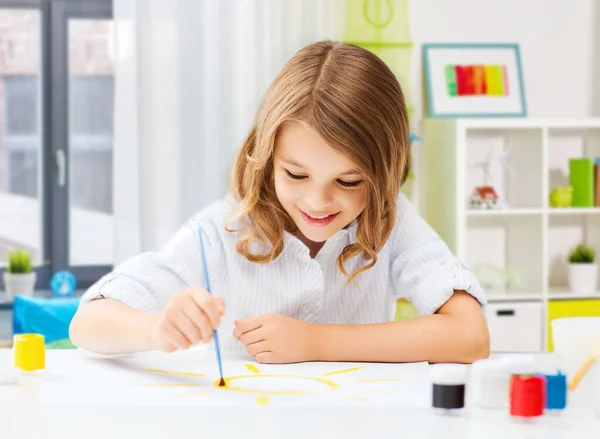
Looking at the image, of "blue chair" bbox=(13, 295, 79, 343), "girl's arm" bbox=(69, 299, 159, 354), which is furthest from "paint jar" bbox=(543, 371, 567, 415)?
"blue chair" bbox=(13, 295, 79, 343)

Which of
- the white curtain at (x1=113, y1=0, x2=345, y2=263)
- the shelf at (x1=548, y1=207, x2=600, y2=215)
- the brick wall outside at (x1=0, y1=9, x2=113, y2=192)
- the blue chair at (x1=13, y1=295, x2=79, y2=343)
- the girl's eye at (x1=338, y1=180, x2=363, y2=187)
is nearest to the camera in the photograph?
the girl's eye at (x1=338, y1=180, x2=363, y2=187)

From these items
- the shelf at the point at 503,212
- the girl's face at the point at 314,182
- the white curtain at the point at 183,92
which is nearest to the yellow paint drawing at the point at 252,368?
the girl's face at the point at 314,182

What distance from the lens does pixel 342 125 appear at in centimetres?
122

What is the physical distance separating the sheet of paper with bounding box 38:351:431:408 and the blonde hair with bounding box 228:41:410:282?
24 centimetres

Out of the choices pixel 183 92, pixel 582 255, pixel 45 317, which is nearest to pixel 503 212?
pixel 582 255

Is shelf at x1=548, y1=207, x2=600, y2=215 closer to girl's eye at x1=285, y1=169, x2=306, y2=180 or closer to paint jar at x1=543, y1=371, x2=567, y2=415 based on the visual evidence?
girl's eye at x1=285, y1=169, x2=306, y2=180

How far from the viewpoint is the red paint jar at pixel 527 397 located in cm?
93

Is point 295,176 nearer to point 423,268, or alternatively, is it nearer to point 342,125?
point 342,125

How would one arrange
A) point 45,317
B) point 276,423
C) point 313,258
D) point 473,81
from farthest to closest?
point 473,81
point 45,317
point 313,258
point 276,423

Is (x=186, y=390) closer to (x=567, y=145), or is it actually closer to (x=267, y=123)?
(x=267, y=123)

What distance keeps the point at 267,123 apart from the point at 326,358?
0.35m

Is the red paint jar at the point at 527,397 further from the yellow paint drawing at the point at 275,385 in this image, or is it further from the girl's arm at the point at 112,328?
the girl's arm at the point at 112,328

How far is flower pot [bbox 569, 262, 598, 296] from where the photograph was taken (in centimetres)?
343

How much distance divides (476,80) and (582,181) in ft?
1.88
